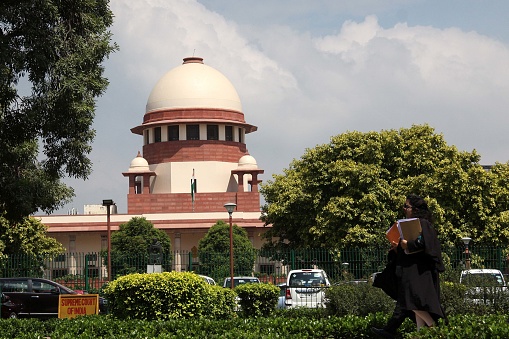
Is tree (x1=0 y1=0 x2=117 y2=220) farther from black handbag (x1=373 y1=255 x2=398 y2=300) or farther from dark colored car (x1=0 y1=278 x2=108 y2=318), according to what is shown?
black handbag (x1=373 y1=255 x2=398 y2=300)

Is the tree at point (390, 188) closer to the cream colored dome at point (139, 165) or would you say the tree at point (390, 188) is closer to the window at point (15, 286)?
the window at point (15, 286)

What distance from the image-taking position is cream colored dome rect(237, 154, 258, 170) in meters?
57.7

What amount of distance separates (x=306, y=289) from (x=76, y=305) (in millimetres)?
5727

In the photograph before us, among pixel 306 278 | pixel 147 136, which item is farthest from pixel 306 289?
pixel 147 136

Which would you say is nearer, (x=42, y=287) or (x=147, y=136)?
(x=42, y=287)

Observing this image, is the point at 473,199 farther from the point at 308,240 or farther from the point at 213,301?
the point at 213,301

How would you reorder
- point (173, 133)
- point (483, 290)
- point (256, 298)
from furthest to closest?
1. point (173, 133)
2. point (256, 298)
3. point (483, 290)

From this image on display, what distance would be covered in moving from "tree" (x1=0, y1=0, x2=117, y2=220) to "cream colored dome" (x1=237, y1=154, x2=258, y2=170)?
129 feet

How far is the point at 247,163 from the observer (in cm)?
5778

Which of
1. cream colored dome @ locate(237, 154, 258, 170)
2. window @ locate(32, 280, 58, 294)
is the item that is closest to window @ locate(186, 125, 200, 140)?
cream colored dome @ locate(237, 154, 258, 170)

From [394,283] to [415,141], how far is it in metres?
26.0

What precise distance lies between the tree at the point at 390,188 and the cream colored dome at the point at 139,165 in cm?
2190

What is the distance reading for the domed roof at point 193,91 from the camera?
57594mm

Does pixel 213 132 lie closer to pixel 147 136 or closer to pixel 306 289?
pixel 147 136
